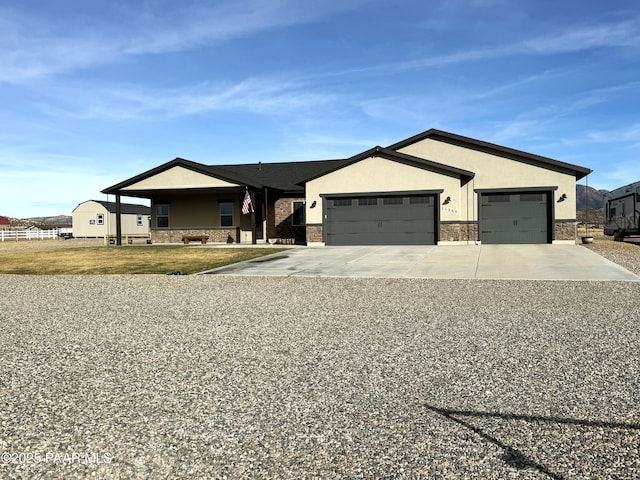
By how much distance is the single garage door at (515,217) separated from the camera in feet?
84.7

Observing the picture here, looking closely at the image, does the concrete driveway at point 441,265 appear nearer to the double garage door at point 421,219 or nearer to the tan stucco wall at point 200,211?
the double garage door at point 421,219

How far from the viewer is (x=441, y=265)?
16547mm

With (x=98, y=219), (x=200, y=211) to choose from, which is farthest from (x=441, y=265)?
(x=98, y=219)

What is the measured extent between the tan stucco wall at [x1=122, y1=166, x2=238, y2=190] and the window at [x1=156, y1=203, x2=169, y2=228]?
2.50m

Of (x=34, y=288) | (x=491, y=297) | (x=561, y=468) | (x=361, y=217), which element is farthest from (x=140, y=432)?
(x=361, y=217)

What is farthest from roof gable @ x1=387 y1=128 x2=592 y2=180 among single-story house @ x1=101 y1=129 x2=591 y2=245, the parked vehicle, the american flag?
the american flag

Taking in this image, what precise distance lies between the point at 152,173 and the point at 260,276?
1887cm

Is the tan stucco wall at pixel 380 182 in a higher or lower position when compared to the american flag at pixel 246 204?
higher

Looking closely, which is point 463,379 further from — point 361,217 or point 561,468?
point 361,217

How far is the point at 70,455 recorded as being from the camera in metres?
3.46

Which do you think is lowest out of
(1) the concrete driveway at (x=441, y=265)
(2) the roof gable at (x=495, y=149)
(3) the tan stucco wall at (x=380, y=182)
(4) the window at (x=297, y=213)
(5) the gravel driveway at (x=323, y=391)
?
(5) the gravel driveway at (x=323, y=391)

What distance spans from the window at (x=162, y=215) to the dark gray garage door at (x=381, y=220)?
12.1 m

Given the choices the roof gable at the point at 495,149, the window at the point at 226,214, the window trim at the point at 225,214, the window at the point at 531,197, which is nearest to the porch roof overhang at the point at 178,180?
the window trim at the point at 225,214

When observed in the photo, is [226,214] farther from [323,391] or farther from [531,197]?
[323,391]
